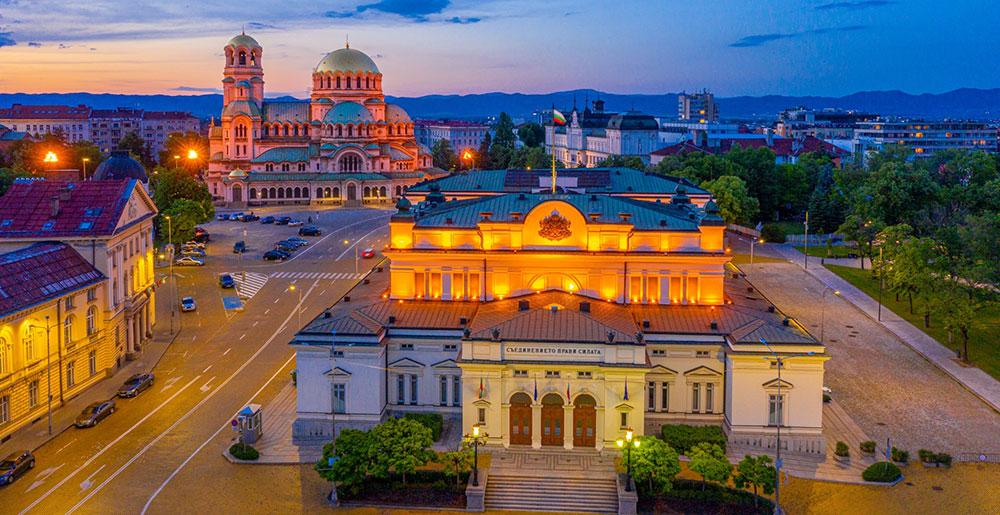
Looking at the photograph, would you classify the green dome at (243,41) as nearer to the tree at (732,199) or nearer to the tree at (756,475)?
the tree at (732,199)

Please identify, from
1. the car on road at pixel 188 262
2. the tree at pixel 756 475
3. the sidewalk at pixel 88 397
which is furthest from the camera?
the car on road at pixel 188 262

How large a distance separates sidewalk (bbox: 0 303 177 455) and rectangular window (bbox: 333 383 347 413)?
16.2 m

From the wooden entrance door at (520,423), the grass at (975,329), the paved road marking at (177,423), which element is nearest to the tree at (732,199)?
the grass at (975,329)

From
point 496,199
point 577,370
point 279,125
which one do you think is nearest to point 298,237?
point 279,125

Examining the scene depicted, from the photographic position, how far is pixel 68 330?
195ft

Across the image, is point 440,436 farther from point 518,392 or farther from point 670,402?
point 670,402

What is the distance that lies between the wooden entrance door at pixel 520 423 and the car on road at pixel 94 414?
2546cm

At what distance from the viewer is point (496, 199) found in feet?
216

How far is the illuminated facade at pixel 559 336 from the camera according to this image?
165 feet

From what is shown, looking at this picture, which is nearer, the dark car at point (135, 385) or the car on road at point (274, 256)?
the dark car at point (135, 385)

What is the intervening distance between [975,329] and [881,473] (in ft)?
127

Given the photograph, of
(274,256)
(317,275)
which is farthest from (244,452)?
(274,256)

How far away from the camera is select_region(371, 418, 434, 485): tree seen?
44.7m

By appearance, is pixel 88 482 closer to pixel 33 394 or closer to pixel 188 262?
pixel 33 394
